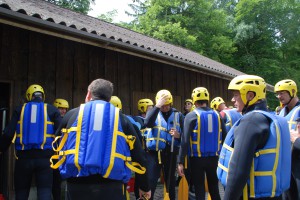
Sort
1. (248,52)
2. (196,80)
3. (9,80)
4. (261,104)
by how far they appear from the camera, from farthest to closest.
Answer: (248,52) → (196,80) → (9,80) → (261,104)

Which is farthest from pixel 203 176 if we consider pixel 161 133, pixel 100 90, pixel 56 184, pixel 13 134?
pixel 13 134

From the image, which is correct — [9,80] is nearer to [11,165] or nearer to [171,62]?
[11,165]

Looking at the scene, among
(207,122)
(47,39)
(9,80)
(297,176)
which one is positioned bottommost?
(297,176)

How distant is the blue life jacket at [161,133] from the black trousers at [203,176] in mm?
655

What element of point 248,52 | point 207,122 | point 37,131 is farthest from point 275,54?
point 37,131

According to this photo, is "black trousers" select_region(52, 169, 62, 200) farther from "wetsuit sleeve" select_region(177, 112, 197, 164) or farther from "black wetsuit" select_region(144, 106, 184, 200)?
"wetsuit sleeve" select_region(177, 112, 197, 164)

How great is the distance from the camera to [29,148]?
4551 millimetres

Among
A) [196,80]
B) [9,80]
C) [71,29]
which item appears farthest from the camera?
[196,80]

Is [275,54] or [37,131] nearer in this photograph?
[37,131]

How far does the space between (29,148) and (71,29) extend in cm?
203

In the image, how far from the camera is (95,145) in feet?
8.98

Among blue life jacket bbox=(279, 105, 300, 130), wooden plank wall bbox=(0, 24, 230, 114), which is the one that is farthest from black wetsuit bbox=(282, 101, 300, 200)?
wooden plank wall bbox=(0, 24, 230, 114)

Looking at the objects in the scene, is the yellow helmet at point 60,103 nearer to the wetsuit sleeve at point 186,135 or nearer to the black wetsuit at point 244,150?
the wetsuit sleeve at point 186,135

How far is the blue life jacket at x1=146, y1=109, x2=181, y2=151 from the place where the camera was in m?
5.60
